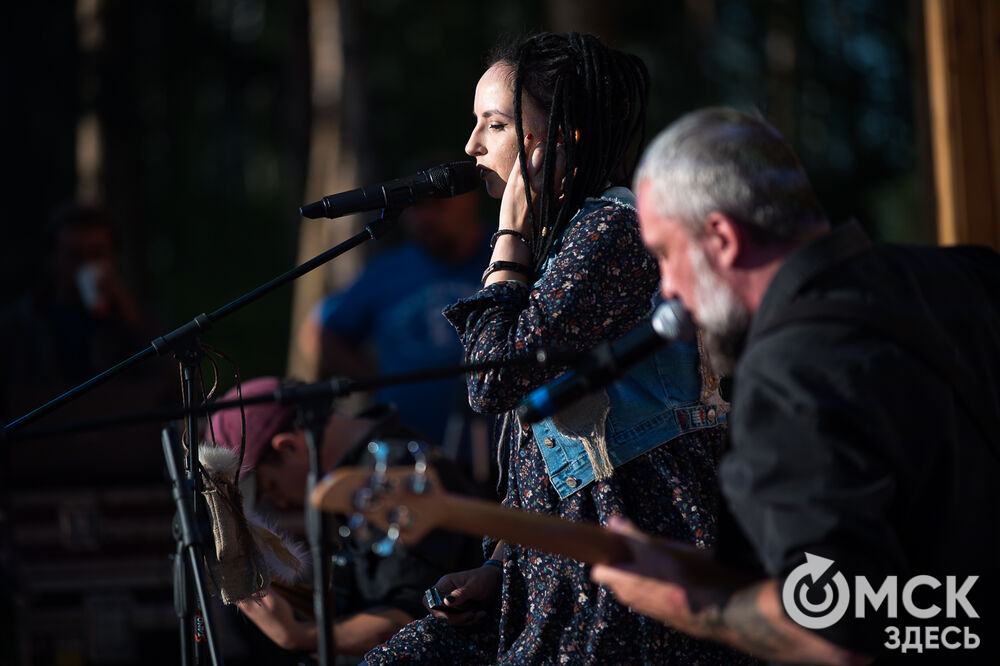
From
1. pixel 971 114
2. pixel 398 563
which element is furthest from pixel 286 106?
pixel 398 563

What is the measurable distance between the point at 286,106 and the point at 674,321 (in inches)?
523

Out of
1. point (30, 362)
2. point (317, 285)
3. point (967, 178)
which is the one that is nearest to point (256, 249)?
point (317, 285)

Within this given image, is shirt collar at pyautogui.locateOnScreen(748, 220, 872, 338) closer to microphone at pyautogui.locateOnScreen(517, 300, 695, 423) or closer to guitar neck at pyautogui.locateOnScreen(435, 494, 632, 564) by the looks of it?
microphone at pyautogui.locateOnScreen(517, 300, 695, 423)

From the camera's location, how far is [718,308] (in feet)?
6.09

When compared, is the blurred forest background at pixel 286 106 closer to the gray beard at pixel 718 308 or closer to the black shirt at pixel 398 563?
the black shirt at pixel 398 563

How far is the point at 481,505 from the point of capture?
1.85m

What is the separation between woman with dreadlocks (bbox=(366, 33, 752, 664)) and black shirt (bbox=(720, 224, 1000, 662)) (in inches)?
21.1

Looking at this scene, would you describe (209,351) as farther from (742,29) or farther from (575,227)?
(742,29)

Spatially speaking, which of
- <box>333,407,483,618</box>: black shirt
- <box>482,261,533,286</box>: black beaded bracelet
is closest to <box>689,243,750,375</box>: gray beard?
<box>482,261,533,286</box>: black beaded bracelet

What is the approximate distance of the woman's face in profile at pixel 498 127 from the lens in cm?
258

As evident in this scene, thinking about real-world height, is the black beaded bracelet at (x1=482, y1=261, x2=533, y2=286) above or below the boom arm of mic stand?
above

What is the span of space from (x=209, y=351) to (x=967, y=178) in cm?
314

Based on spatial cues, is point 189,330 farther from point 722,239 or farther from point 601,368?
point 722,239

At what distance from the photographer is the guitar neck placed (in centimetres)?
184
